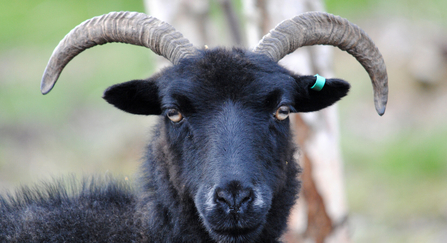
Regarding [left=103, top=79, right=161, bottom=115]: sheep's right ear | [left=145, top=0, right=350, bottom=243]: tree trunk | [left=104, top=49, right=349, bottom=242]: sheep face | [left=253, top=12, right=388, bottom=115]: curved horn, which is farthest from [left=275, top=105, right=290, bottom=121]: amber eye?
[left=145, top=0, right=350, bottom=243]: tree trunk

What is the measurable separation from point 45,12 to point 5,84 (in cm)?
775

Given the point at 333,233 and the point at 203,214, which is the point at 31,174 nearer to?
the point at 333,233

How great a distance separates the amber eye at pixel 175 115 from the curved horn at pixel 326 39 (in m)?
1.13

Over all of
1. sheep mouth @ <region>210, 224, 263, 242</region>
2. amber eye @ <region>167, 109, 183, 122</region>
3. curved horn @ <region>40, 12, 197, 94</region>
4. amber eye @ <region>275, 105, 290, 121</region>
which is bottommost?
sheep mouth @ <region>210, 224, 263, 242</region>

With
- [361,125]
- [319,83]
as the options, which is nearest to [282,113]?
[319,83]

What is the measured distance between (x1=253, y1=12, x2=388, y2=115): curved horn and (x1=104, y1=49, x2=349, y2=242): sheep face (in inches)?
14.3

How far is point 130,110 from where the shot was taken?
5.21 meters

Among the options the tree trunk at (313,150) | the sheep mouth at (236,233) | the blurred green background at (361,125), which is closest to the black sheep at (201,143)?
the sheep mouth at (236,233)

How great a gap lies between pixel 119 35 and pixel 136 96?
2.31 ft

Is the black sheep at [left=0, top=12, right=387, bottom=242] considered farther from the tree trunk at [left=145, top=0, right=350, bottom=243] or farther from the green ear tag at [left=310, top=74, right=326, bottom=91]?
the tree trunk at [left=145, top=0, right=350, bottom=243]

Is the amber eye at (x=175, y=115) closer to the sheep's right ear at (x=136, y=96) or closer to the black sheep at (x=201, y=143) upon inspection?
the black sheep at (x=201, y=143)

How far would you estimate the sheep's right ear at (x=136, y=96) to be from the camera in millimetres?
4988

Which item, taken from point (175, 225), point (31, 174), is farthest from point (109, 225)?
point (31, 174)

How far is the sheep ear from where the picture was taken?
515 centimetres
